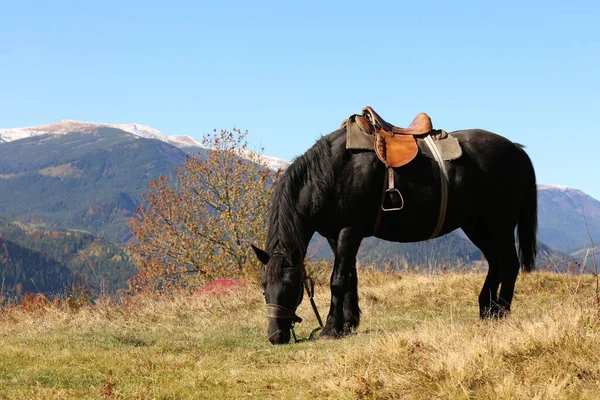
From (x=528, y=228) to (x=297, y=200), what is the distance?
13.2ft

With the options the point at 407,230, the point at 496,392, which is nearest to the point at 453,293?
the point at 407,230

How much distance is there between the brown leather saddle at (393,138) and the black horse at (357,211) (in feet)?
0.54

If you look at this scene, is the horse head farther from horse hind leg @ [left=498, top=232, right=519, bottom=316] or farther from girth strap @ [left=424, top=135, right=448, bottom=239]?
horse hind leg @ [left=498, top=232, right=519, bottom=316]

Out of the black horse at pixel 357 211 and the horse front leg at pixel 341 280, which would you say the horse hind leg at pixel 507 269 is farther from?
the horse front leg at pixel 341 280

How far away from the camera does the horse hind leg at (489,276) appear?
31.0 feet

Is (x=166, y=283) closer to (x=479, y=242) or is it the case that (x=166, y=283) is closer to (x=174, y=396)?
(x=479, y=242)

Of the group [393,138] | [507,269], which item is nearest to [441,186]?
[393,138]

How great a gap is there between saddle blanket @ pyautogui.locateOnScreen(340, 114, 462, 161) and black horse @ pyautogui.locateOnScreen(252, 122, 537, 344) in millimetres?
118

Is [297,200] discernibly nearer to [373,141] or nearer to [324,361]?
[373,141]

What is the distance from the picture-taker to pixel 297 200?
8.82 meters

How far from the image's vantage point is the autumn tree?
30.4m

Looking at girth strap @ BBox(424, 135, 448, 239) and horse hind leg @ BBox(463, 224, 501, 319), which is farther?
horse hind leg @ BBox(463, 224, 501, 319)

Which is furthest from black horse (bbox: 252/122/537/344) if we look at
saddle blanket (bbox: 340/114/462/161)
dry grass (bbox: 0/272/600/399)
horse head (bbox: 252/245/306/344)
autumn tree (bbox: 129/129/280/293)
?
autumn tree (bbox: 129/129/280/293)

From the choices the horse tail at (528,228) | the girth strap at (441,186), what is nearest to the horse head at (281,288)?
the girth strap at (441,186)
